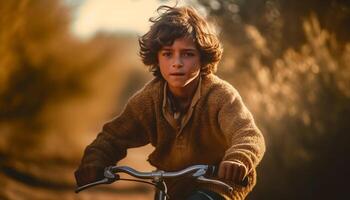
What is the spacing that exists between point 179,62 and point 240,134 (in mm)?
461

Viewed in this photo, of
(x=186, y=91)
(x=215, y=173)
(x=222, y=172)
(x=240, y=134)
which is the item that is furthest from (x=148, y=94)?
(x=222, y=172)

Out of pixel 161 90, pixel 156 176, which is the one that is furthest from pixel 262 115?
pixel 156 176

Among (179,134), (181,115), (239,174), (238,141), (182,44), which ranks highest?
(182,44)

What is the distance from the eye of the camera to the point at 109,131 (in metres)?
4.71

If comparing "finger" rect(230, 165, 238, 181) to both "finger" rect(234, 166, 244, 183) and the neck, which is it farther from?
the neck

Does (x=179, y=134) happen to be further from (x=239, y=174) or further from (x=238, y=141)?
(x=239, y=174)


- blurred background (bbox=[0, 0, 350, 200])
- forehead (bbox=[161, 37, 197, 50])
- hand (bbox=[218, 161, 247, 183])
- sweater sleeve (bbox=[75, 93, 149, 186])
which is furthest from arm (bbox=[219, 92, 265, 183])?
blurred background (bbox=[0, 0, 350, 200])

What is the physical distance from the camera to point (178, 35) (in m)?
4.46

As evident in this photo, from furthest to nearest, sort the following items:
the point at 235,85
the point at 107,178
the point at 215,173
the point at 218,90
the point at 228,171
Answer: the point at 235,85, the point at 218,90, the point at 107,178, the point at 215,173, the point at 228,171

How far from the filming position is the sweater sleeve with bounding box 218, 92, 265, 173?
409 cm

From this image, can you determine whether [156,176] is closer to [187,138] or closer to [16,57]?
[187,138]

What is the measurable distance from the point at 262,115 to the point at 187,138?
184 inches

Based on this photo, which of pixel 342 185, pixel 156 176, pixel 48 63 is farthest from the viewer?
pixel 48 63

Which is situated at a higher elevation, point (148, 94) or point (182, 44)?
point (182, 44)
